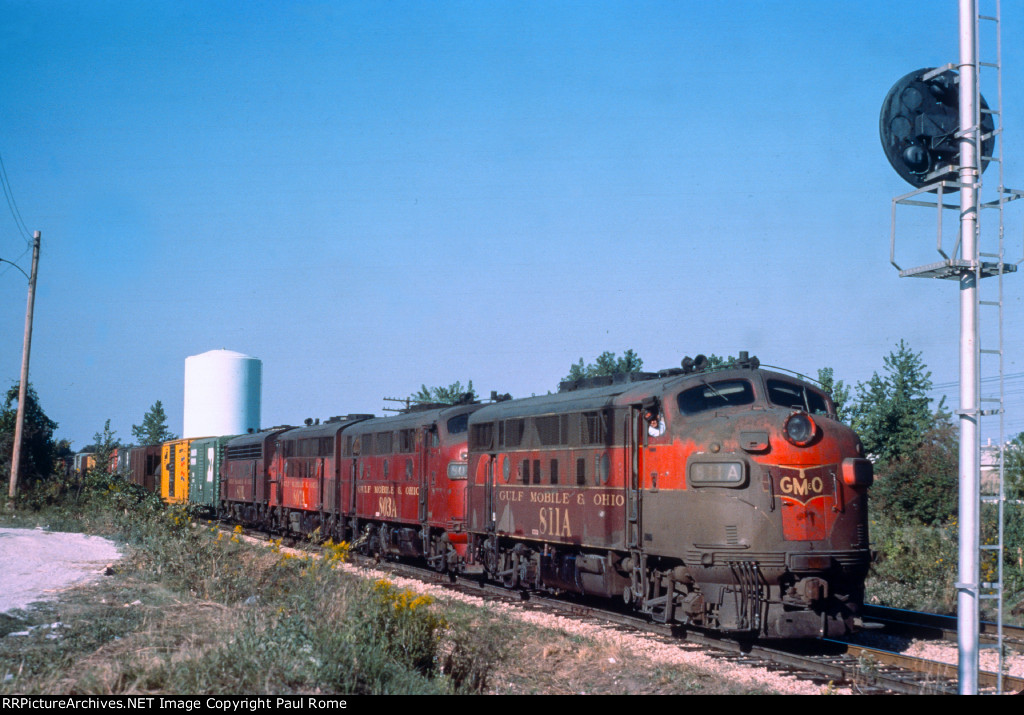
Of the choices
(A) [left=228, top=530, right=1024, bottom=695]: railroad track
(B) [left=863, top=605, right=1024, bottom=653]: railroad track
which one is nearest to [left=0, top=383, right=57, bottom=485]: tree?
(A) [left=228, top=530, right=1024, bottom=695]: railroad track

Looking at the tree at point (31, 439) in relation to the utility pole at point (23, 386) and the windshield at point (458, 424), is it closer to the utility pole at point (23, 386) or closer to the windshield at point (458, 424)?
the utility pole at point (23, 386)

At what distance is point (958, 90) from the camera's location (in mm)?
9078

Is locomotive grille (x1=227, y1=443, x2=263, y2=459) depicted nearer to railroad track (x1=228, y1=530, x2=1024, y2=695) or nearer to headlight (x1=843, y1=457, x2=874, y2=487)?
railroad track (x1=228, y1=530, x2=1024, y2=695)

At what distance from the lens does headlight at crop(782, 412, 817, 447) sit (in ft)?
39.5

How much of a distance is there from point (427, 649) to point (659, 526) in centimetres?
393

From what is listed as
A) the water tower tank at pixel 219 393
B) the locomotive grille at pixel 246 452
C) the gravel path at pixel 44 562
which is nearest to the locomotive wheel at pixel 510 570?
the gravel path at pixel 44 562

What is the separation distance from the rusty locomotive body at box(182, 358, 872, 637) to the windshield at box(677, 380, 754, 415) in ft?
0.05

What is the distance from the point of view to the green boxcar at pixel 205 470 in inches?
1592

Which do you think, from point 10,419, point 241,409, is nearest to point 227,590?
point 10,419

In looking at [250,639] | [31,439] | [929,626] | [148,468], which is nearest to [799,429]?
[929,626]

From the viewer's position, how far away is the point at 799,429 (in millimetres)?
12117

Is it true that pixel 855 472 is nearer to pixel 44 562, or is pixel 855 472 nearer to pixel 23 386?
pixel 44 562

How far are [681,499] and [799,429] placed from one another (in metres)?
1.79
